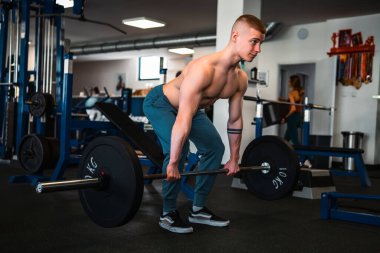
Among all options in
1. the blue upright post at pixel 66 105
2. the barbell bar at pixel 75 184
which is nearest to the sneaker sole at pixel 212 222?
the barbell bar at pixel 75 184

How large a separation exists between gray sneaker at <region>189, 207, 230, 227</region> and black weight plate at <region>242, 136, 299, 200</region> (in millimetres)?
315

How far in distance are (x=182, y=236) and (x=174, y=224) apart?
0.08 metres

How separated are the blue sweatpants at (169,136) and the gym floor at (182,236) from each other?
0.22 meters

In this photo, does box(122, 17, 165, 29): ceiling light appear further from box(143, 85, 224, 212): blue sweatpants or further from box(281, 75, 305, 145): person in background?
box(143, 85, 224, 212): blue sweatpants

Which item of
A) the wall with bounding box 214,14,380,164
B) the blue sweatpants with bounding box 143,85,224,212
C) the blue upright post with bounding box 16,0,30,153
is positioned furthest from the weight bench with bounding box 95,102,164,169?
the wall with bounding box 214,14,380,164

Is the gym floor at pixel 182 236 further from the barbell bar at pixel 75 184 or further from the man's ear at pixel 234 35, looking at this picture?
the man's ear at pixel 234 35

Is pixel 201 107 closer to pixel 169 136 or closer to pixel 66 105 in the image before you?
pixel 169 136

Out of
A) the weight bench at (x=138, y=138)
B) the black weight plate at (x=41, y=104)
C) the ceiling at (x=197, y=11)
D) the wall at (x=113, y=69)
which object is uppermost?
the ceiling at (x=197, y=11)

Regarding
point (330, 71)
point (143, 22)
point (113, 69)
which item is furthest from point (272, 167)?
point (113, 69)

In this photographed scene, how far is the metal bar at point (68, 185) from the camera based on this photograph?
4.91ft

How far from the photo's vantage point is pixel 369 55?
253 inches

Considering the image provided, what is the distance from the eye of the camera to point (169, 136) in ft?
6.72

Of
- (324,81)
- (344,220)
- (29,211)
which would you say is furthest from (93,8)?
(344,220)

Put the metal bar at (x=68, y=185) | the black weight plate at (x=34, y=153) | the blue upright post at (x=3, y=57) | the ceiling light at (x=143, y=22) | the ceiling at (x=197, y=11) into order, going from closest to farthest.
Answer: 1. the metal bar at (x=68, y=185)
2. the black weight plate at (x=34, y=153)
3. the blue upright post at (x=3, y=57)
4. the ceiling at (x=197, y=11)
5. the ceiling light at (x=143, y=22)
